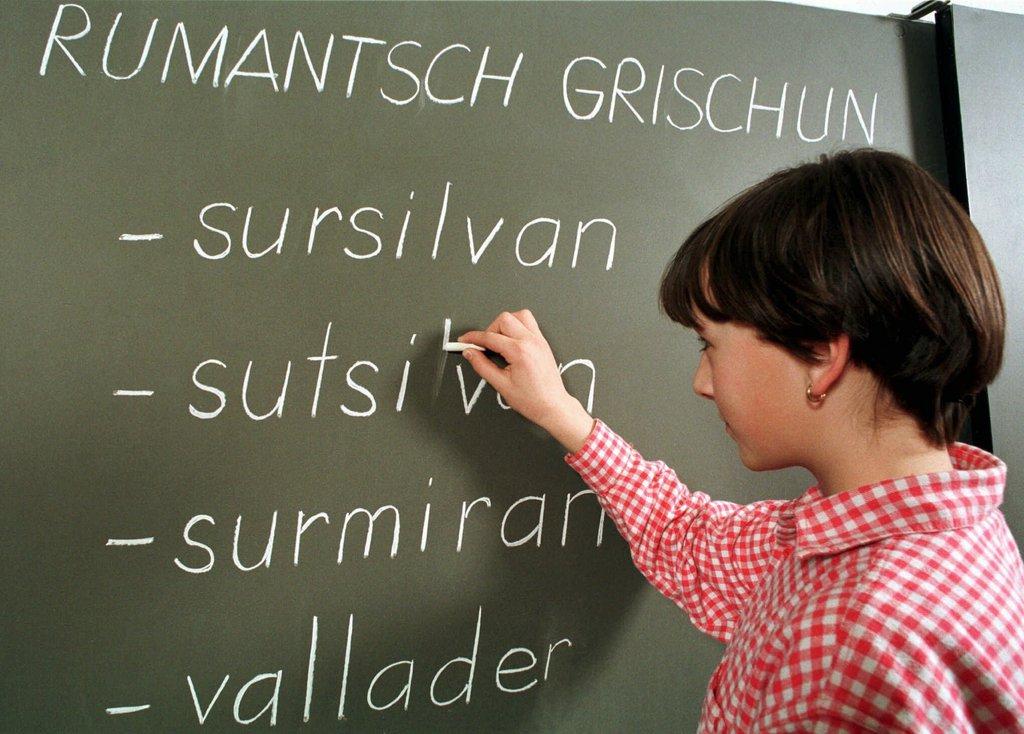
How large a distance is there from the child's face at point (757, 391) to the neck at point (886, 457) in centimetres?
4

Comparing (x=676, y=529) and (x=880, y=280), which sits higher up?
(x=880, y=280)

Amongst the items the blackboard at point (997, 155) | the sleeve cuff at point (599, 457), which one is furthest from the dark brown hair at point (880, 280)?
the blackboard at point (997, 155)

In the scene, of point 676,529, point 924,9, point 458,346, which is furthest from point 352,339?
point 924,9

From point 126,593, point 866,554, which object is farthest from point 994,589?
point 126,593

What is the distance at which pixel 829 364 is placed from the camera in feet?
2.08

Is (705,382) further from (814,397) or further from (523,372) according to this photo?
(523,372)

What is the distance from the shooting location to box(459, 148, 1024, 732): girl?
521mm

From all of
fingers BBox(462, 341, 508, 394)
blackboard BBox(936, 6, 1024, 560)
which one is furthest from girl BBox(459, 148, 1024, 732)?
blackboard BBox(936, 6, 1024, 560)

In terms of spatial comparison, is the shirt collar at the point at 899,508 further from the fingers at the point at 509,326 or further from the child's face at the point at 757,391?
the fingers at the point at 509,326

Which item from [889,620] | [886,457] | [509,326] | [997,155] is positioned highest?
[997,155]

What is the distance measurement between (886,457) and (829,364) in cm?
10

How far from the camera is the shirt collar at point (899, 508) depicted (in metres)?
0.59

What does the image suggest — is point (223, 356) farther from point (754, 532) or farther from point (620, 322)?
point (754, 532)

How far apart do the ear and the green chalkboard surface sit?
349 mm
